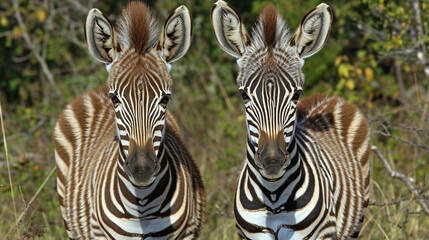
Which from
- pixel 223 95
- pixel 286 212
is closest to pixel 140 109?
pixel 286 212

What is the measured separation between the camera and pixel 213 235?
7754 millimetres

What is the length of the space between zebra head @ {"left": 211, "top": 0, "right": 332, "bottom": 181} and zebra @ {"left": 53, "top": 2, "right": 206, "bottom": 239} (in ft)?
1.44

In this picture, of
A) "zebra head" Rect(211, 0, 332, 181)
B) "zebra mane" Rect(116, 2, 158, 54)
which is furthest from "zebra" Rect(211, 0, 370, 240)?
"zebra mane" Rect(116, 2, 158, 54)

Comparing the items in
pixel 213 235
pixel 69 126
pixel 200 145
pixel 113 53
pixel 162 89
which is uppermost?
pixel 113 53

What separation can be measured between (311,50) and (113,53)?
5.56ft

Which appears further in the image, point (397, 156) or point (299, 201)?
point (397, 156)

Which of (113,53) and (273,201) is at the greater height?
(113,53)

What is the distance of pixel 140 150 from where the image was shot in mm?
4801

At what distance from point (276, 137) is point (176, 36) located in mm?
1368

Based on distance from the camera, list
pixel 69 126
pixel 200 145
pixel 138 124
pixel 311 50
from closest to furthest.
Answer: pixel 138 124 < pixel 311 50 < pixel 69 126 < pixel 200 145

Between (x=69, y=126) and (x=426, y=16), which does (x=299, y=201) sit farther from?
(x=426, y=16)

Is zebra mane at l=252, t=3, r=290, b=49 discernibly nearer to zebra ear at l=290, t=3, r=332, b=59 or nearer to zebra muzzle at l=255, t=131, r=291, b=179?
zebra ear at l=290, t=3, r=332, b=59

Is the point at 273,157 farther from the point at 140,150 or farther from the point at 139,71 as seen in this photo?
the point at 139,71

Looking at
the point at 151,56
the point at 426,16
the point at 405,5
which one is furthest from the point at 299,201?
the point at 405,5
